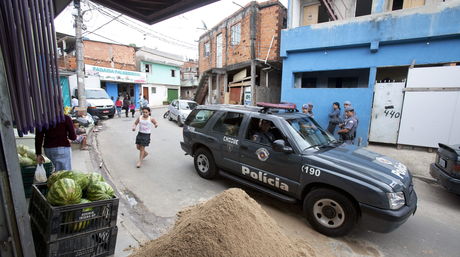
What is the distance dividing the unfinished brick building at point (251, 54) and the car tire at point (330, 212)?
31.6ft

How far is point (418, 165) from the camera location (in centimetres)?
644

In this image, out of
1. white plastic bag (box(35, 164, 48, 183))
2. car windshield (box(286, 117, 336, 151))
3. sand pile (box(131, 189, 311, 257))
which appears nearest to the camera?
sand pile (box(131, 189, 311, 257))

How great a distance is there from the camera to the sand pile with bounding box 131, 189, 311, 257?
1.87m

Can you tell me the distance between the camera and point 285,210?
398cm

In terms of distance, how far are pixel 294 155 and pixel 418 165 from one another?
532 cm

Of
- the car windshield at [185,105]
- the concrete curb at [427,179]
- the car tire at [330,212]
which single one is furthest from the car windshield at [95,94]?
the concrete curb at [427,179]

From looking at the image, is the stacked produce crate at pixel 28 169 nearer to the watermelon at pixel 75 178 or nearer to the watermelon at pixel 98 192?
the watermelon at pixel 75 178

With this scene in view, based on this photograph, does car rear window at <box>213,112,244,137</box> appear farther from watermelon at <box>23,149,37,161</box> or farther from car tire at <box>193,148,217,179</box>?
watermelon at <box>23,149,37,161</box>

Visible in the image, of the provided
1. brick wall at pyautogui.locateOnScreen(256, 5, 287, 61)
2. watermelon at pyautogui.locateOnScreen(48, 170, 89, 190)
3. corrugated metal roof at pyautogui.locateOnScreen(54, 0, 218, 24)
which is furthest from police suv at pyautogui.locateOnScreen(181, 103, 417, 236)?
brick wall at pyautogui.locateOnScreen(256, 5, 287, 61)

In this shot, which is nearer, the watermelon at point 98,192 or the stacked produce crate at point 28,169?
the watermelon at point 98,192

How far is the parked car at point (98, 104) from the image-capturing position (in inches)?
527

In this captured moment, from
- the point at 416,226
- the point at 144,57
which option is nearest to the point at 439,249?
the point at 416,226

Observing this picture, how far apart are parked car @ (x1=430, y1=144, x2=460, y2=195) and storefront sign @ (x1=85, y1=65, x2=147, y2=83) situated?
23.2 meters

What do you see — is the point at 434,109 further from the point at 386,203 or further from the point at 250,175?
the point at 250,175
